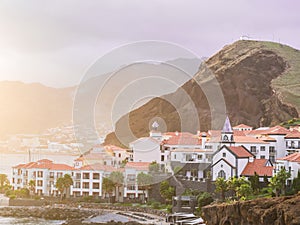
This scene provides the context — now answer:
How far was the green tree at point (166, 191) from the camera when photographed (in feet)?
128

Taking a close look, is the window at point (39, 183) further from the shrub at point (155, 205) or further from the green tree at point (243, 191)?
the green tree at point (243, 191)

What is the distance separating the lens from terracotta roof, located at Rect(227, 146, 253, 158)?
122 feet

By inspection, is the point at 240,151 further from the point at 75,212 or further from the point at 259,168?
the point at 75,212

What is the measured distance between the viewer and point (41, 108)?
11056 centimetres

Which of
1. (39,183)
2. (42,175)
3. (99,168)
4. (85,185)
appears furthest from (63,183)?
(39,183)

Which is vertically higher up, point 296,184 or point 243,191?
point 296,184

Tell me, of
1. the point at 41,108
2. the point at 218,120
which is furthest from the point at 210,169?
the point at 41,108

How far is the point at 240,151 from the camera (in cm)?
3791

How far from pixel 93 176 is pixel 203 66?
38697mm

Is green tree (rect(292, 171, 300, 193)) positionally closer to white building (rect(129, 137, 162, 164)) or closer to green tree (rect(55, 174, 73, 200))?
white building (rect(129, 137, 162, 164))

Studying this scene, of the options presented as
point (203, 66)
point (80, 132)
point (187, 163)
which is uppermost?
point (203, 66)

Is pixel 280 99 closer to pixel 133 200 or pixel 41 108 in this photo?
pixel 133 200

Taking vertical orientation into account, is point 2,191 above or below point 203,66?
below

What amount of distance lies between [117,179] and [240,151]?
36.1ft
